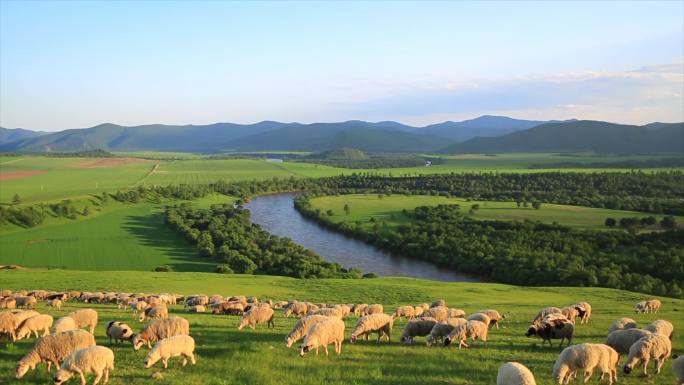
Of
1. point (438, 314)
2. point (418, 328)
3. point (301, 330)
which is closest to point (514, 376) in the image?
point (418, 328)

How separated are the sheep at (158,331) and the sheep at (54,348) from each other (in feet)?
4.86

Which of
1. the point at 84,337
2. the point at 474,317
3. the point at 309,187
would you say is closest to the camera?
the point at 84,337

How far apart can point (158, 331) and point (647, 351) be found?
13729 mm

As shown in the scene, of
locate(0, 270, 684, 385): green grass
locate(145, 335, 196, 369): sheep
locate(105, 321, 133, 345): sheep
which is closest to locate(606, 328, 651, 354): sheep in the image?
locate(0, 270, 684, 385): green grass

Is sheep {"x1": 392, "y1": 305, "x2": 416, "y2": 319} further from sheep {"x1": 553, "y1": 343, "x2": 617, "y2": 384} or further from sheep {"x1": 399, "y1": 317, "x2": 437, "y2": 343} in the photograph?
sheep {"x1": 553, "y1": 343, "x2": 617, "y2": 384}

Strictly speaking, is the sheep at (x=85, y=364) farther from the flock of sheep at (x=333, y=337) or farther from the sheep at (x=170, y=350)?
the sheep at (x=170, y=350)

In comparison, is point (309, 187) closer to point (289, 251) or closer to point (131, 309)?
point (289, 251)

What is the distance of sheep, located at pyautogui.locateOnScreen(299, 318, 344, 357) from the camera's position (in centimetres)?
1306

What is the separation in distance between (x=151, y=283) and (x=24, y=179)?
5343 inches

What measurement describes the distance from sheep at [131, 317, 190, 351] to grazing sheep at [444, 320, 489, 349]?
8.48 metres

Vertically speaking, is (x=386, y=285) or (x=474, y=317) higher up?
(x=474, y=317)

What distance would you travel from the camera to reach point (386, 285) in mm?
36438

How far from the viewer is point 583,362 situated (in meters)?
10.9

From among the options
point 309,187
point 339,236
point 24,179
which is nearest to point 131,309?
point 339,236
